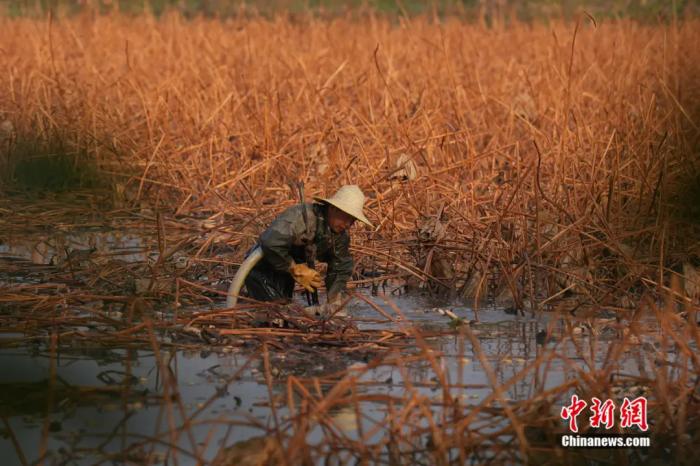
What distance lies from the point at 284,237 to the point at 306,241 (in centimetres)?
13

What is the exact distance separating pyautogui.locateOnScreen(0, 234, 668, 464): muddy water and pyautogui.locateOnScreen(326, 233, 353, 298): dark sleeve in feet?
1.35

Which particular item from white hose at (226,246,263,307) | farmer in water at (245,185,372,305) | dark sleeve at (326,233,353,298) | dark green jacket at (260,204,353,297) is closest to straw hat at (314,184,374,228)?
farmer in water at (245,185,372,305)

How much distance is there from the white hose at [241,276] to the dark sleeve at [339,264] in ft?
1.24

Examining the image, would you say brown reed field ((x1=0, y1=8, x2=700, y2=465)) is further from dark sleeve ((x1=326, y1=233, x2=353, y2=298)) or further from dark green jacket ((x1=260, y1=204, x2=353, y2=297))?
dark sleeve ((x1=326, y1=233, x2=353, y2=298))

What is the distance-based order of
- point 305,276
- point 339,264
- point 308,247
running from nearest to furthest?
1. point 305,276
2. point 308,247
3. point 339,264

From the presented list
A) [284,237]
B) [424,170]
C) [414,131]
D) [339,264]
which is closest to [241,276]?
[284,237]

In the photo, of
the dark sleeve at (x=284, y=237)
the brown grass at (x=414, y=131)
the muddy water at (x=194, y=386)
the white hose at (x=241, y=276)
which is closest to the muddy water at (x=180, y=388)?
the muddy water at (x=194, y=386)

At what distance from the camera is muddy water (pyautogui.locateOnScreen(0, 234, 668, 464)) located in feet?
14.0

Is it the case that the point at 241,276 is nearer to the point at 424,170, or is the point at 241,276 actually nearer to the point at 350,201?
the point at 350,201

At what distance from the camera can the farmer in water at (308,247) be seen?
6121 mm

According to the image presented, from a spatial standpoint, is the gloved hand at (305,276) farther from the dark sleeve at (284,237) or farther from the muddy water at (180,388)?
the muddy water at (180,388)

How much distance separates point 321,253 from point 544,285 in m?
1.37

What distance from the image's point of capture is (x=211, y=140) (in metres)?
9.59

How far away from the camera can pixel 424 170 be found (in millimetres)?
9555
